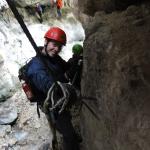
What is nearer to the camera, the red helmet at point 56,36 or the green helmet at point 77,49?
the red helmet at point 56,36

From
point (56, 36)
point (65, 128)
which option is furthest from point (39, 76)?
Answer: point (65, 128)

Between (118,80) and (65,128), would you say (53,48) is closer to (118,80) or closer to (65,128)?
(65,128)

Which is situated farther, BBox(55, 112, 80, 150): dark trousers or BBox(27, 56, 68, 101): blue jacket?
BBox(55, 112, 80, 150): dark trousers

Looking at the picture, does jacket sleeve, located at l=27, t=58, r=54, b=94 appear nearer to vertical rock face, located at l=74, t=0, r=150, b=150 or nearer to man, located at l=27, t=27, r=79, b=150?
man, located at l=27, t=27, r=79, b=150

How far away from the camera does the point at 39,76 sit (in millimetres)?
4605

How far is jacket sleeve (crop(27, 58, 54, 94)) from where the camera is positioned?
4531 mm

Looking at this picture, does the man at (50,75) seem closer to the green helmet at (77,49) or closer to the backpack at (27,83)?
the backpack at (27,83)

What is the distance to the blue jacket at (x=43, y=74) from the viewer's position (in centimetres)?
452

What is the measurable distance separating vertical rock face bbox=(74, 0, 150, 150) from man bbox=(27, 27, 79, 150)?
0.91ft

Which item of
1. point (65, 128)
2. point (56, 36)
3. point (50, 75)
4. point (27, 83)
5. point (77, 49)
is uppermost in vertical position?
point (56, 36)

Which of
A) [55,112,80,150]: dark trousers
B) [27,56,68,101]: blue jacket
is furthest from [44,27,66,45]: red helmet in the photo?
[55,112,80,150]: dark trousers

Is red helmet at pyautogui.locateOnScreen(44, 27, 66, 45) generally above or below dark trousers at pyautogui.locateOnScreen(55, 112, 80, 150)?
above

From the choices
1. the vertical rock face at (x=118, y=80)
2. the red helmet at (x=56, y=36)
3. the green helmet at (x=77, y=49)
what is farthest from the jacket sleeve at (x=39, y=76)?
the green helmet at (x=77, y=49)

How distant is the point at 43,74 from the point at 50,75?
0.34ft
